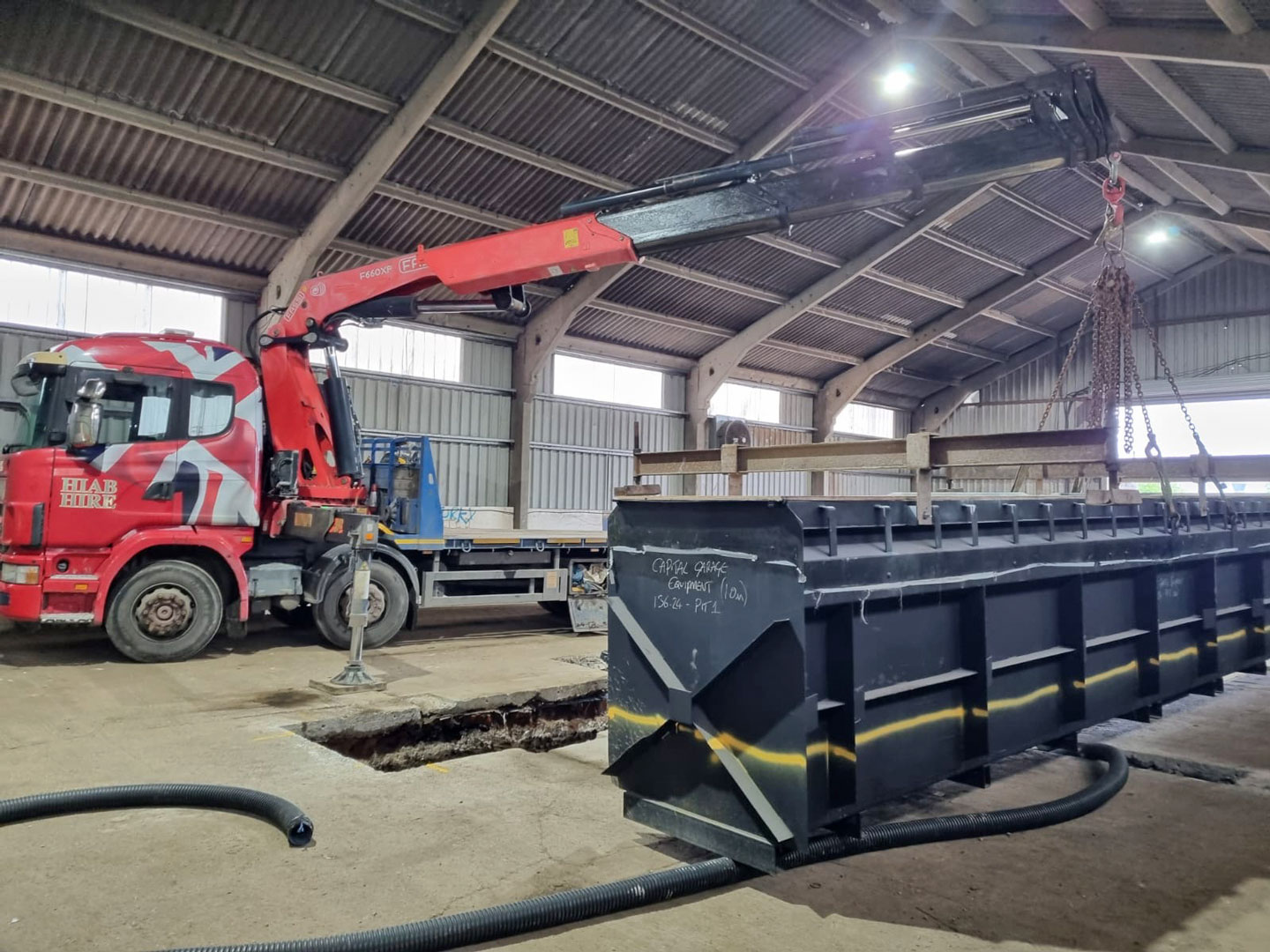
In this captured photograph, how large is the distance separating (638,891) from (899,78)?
12.3 meters

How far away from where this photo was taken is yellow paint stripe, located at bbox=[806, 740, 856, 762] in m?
3.41

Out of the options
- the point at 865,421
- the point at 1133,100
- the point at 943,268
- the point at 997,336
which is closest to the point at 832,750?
the point at 1133,100

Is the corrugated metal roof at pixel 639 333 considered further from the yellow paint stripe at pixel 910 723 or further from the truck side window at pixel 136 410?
the yellow paint stripe at pixel 910 723

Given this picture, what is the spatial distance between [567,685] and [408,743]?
1435 mm

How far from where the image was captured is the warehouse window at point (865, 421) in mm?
23391

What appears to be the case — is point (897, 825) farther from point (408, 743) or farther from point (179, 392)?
point (179, 392)

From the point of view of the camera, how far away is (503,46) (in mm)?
10383

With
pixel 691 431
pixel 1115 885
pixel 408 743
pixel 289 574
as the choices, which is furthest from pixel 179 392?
pixel 691 431

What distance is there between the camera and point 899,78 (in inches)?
484

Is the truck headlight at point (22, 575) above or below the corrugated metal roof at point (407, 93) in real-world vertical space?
below

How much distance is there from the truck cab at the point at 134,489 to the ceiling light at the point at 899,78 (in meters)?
9.65

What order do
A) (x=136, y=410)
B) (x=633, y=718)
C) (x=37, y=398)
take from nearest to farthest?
1. (x=633, y=718)
2. (x=37, y=398)
3. (x=136, y=410)

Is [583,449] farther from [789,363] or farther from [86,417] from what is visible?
[86,417]

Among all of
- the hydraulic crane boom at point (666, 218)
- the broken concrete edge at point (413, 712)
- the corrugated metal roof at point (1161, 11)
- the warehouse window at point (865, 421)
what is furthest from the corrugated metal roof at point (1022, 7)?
the warehouse window at point (865, 421)
